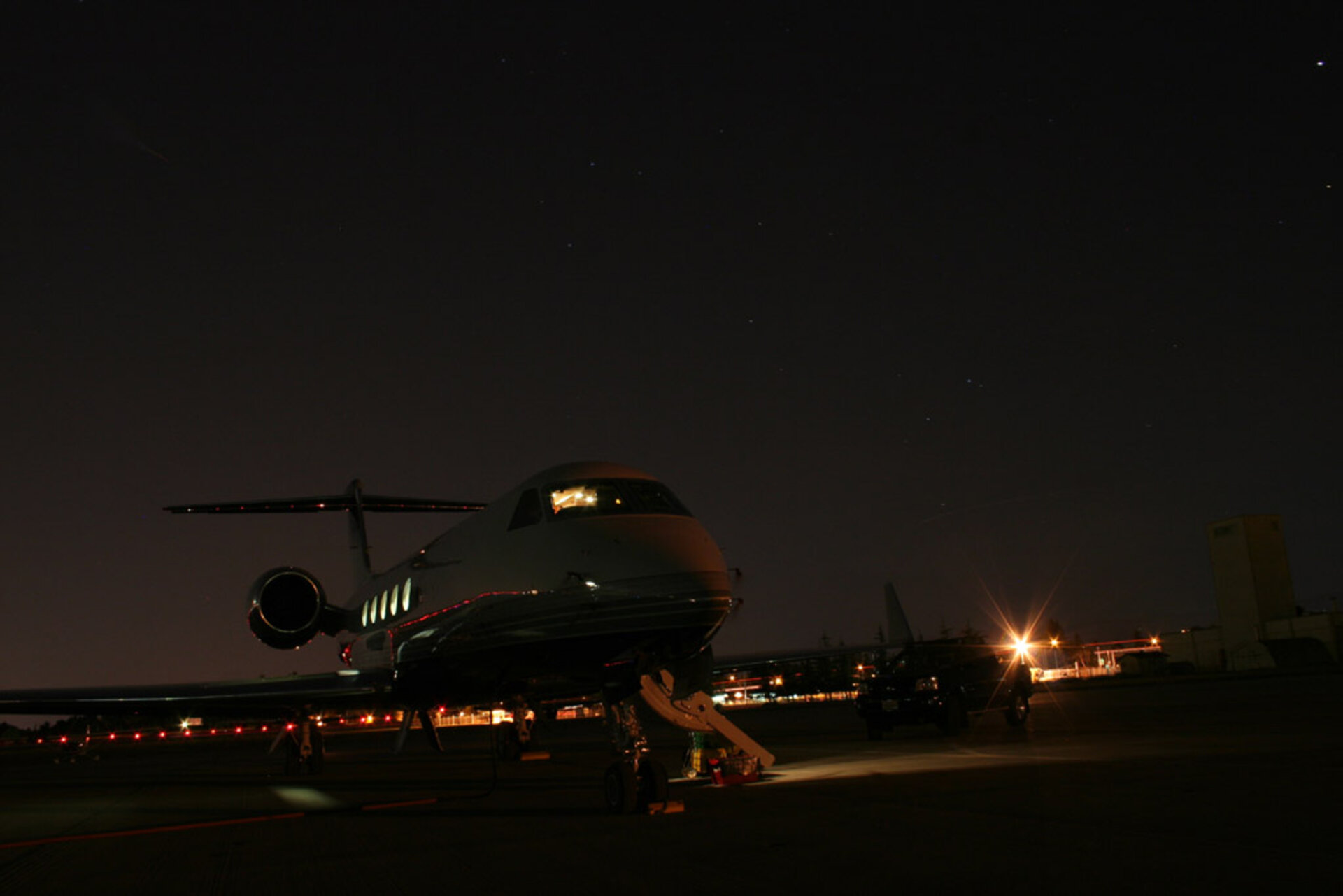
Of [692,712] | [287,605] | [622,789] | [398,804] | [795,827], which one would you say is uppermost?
[287,605]

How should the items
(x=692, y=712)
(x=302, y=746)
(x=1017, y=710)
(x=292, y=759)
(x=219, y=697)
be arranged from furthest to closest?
(x=1017, y=710)
(x=292, y=759)
(x=302, y=746)
(x=219, y=697)
(x=692, y=712)

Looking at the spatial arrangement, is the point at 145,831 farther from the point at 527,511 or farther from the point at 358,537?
the point at 358,537

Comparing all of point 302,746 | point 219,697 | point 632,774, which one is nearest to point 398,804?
point 632,774

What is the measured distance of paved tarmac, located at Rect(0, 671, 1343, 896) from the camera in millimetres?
6164

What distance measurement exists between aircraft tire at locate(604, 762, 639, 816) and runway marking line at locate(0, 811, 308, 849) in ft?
11.8

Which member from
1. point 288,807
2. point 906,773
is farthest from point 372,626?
point 906,773

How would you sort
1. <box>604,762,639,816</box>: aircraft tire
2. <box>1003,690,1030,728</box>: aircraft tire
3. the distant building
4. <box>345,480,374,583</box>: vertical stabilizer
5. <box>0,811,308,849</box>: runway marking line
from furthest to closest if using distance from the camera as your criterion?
1. the distant building
2. <box>345,480,374,583</box>: vertical stabilizer
3. <box>1003,690,1030,728</box>: aircraft tire
4. <box>0,811,308,849</box>: runway marking line
5. <box>604,762,639,816</box>: aircraft tire

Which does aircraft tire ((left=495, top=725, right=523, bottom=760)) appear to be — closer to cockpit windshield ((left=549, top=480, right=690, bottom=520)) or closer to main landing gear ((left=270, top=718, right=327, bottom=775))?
main landing gear ((left=270, top=718, right=327, bottom=775))

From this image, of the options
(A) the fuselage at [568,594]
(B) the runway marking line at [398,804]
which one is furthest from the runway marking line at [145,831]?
(A) the fuselage at [568,594]

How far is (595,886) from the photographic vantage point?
20.4 feet

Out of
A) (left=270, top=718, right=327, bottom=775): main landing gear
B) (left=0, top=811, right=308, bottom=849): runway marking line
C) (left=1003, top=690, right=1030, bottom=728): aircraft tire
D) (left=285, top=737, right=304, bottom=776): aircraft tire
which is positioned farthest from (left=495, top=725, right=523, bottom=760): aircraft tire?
(left=1003, top=690, right=1030, bottom=728): aircraft tire

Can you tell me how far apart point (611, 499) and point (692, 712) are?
8.43 feet

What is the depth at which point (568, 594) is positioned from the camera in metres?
10.0

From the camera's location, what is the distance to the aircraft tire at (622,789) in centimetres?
977
